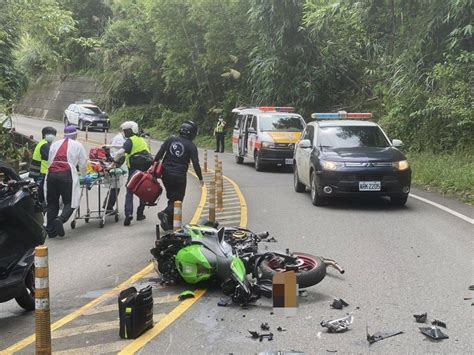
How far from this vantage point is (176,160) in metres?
9.49

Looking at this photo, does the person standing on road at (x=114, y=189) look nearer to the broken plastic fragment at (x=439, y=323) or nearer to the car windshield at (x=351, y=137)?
the car windshield at (x=351, y=137)

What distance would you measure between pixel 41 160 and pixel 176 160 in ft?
7.79

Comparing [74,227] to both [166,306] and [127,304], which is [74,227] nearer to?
[166,306]

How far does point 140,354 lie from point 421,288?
10.1 ft

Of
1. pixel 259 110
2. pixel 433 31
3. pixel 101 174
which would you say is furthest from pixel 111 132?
pixel 101 174

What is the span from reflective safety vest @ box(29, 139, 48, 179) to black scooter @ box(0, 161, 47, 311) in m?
3.94

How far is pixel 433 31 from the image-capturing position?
1834 centimetres

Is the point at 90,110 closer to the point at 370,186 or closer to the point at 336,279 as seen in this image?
the point at 370,186

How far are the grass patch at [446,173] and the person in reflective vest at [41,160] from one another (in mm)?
8110

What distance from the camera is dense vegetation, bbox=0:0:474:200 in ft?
57.4

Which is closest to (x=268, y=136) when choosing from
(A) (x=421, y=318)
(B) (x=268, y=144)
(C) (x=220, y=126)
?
(B) (x=268, y=144)

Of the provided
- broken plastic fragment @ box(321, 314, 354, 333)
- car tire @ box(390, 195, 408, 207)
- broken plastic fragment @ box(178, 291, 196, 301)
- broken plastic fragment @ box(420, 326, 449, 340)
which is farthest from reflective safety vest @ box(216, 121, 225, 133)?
broken plastic fragment @ box(420, 326, 449, 340)

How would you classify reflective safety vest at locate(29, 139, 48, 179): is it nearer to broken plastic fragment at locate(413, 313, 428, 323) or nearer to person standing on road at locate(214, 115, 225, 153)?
broken plastic fragment at locate(413, 313, 428, 323)

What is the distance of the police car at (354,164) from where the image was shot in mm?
11148
